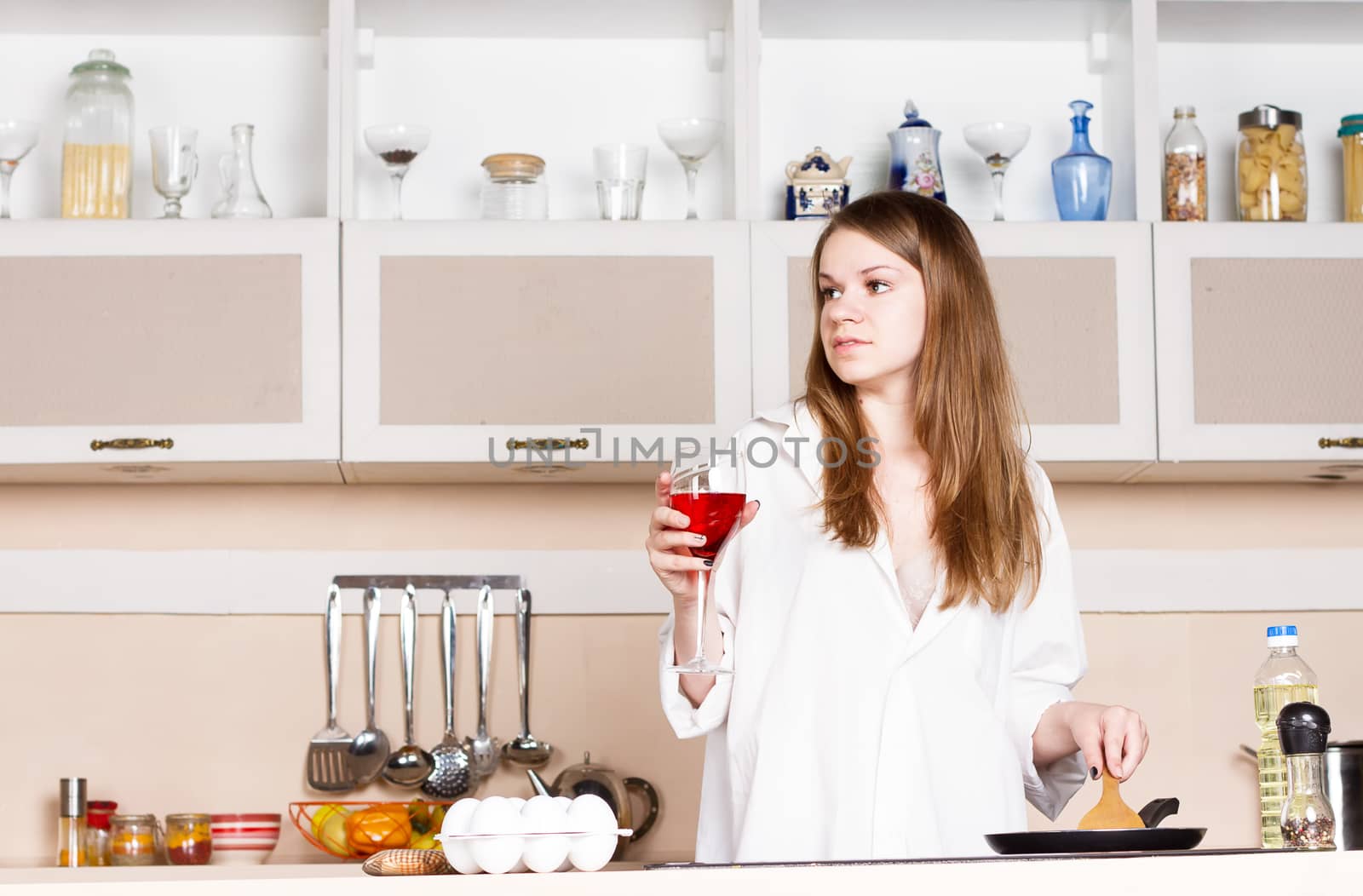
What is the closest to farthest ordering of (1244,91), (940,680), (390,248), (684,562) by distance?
(684,562) < (940,680) < (390,248) < (1244,91)

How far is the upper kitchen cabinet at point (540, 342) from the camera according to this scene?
2.40 meters

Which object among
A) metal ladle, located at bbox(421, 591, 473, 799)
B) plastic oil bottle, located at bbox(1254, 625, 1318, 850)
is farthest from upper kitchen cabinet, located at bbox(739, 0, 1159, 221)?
plastic oil bottle, located at bbox(1254, 625, 1318, 850)

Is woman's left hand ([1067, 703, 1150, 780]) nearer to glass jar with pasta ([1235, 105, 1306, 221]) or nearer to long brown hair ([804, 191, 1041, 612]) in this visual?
long brown hair ([804, 191, 1041, 612])

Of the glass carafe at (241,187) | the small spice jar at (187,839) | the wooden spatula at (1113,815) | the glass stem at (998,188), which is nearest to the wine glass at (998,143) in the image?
the glass stem at (998,188)

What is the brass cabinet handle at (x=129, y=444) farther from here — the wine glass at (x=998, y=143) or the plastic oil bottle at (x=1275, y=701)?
the plastic oil bottle at (x=1275, y=701)

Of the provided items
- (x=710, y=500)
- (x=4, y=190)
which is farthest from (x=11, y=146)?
(x=710, y=500)

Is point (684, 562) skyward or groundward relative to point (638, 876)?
skyward

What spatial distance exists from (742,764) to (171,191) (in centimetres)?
157

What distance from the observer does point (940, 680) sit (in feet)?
4.98

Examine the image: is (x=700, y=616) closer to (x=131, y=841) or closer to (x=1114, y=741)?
(x=1114, y=741)

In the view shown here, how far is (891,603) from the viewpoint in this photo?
60.3 inches

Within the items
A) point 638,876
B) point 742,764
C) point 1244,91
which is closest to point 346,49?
point 742,764

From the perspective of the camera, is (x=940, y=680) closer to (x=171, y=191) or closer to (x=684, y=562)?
(x=684, y=562)

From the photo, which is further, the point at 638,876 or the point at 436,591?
the point at 436,591
